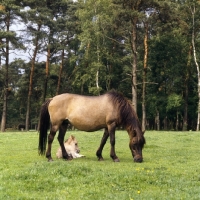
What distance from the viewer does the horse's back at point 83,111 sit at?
11539 mm

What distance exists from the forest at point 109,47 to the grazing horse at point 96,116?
18795 millimetres

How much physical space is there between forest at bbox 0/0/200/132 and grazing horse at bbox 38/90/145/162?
61.7 ft

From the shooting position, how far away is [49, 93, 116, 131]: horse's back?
37.9 feet

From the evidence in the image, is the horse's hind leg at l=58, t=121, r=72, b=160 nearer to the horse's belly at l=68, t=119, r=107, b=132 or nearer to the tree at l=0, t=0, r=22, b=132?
the horse's belly at l=68, t=119, r=107, b=132

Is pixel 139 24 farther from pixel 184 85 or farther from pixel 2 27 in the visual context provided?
pixel 2 27

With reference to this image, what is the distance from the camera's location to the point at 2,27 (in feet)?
120

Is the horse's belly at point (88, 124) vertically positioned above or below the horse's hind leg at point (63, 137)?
above

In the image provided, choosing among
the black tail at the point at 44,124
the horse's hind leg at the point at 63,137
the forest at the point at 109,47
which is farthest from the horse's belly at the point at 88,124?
the forest at the point at 109,47

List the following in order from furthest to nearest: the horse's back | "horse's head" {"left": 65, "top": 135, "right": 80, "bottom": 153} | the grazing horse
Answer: "horse's head" {"left": 65, "top": 135, "right": 80, "bottom": 153} < the horse's back < the grazing horse

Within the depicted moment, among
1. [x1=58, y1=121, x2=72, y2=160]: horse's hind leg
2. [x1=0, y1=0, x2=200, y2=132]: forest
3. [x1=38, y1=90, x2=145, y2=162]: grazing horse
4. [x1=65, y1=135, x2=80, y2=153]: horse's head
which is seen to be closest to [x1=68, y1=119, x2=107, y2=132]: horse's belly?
[x1=38, y1=90, x2=145, y2=162]: grazing horse

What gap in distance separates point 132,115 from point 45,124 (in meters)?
3.08

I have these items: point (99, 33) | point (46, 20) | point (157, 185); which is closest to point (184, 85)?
point (99, 33)

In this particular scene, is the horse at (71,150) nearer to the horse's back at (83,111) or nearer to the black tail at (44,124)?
the black tail at (44,124)

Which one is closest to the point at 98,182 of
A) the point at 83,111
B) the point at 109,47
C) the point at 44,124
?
the point at 83,111
